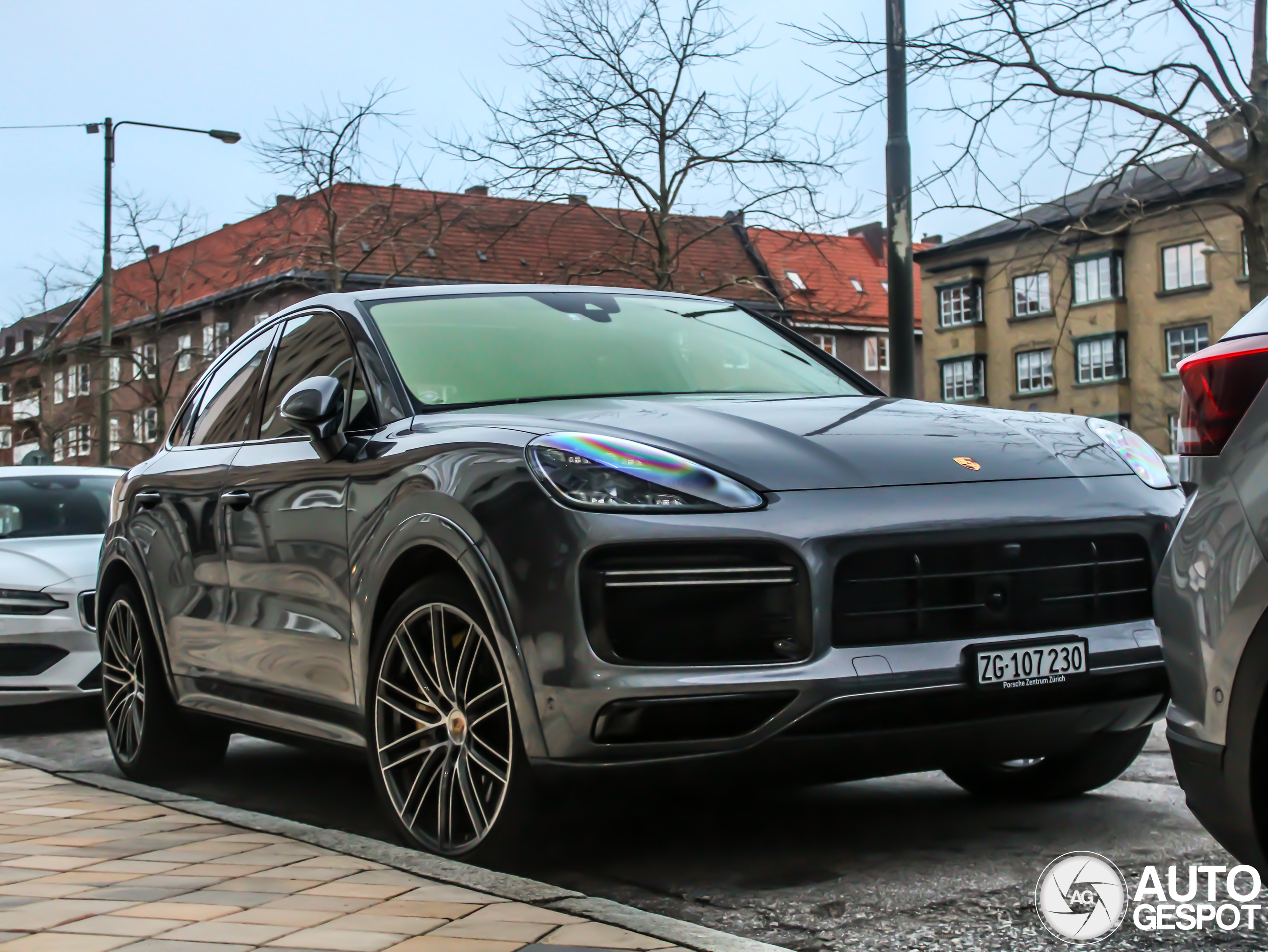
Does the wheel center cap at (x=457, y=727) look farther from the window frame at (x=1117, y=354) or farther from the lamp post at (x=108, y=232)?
the window frame at (x=1117, y=354)

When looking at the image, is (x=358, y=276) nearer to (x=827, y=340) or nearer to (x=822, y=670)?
(x=827, y=340)

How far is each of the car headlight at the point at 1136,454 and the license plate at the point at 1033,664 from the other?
60cm

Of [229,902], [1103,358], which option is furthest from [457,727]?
[1103,358]

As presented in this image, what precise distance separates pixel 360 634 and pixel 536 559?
3.26ft

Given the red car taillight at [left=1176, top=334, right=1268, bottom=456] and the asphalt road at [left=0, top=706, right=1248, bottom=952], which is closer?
the red car taillight at [left=1176, top=334, right=1268, bottom=456]

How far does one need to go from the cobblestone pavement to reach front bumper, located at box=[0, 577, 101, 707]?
376 centimetres

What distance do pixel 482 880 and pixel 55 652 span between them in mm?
5455

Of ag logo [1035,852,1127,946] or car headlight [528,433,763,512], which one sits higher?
car headlight [528,433,763,512]

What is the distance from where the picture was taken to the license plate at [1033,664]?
4.08 metres

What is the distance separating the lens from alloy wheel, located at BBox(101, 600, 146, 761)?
6.57m

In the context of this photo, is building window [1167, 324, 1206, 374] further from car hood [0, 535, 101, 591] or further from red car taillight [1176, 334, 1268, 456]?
red car taillight [1176, 334, 1268, 456]

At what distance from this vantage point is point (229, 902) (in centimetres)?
391

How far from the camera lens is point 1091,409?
59.0 m

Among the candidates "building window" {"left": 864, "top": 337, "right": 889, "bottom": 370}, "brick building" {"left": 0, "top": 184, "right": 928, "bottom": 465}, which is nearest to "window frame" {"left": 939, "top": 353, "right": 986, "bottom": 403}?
"brick building" {"left": 0, "top": 184, "right": 928, "bottom": 465}
